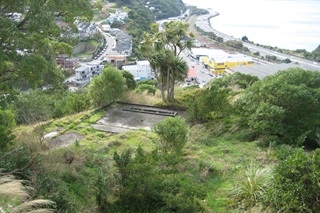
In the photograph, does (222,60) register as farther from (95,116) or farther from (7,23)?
(7,23)

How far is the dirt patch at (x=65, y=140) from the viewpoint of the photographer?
7521mm

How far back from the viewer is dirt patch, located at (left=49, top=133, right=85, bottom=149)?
752 cm

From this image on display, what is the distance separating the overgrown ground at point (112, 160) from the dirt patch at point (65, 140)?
176 millimetres

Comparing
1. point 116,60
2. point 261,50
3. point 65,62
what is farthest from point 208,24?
point 65,62

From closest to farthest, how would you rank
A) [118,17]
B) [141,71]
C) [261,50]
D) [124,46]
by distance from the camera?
1. [141,71]
2. [124,46]
3. [261,50]
4. [118,17]

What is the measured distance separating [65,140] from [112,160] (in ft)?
6.95

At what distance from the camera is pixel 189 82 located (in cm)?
3409

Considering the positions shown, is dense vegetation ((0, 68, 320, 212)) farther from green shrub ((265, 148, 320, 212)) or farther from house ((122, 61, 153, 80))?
house ((122, 61, 153, 80))

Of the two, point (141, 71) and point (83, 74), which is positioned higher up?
point (141, 71)

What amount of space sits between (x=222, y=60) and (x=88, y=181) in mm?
37863

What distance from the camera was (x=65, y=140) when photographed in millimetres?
7820

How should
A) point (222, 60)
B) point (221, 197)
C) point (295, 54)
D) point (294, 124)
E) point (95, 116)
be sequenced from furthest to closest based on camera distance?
point (295, 54), point (222, 60), point (95, 116), point (294, 124), point (221, 197)

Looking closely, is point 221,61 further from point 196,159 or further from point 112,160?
point 112,160

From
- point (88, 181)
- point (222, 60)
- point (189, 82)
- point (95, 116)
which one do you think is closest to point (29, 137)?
point (88, 181)
